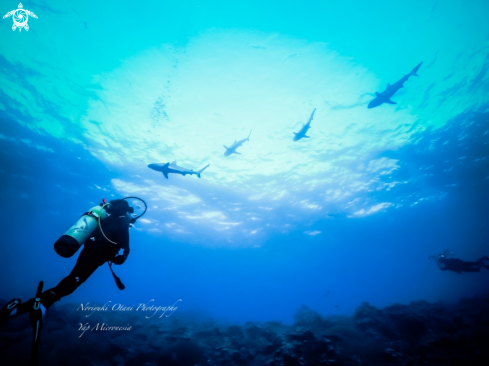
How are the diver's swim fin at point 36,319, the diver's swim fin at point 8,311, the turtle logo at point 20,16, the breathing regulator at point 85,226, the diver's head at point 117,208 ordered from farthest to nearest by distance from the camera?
the turtle logo at point 20,16
the diver's head at point 117,208
the breathing regulator at point 85,226
the diver's swim fin at point 36,319
the diver's swim fin at point 8,311

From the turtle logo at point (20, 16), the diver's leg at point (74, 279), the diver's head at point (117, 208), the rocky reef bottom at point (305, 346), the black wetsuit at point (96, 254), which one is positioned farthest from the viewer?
the turtle logo at point (20, 16)

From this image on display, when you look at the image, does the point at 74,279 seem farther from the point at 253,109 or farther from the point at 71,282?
the point at 253,109

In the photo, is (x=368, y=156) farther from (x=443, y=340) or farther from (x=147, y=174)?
(x=147, y=174)

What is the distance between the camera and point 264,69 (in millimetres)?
12719

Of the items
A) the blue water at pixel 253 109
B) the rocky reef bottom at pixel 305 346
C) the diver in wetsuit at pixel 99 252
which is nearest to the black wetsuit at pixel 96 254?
the diver in wetsuit at pixel 99 252

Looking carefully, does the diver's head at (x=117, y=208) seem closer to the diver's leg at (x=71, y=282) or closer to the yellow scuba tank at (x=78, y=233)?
the yellow scuba tank at (x=78, y=233)

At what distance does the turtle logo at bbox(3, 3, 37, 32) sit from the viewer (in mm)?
11000

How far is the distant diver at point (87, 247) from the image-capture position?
130 inches

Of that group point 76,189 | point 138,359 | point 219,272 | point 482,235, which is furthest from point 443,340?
point 219,272

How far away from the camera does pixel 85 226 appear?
420 cm

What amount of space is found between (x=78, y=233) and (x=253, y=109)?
43.7ft

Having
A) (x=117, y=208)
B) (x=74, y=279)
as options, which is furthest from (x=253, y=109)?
(x=74, y=279)

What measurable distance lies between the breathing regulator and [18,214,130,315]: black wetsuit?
132mm

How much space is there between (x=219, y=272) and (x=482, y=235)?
6738 cm
